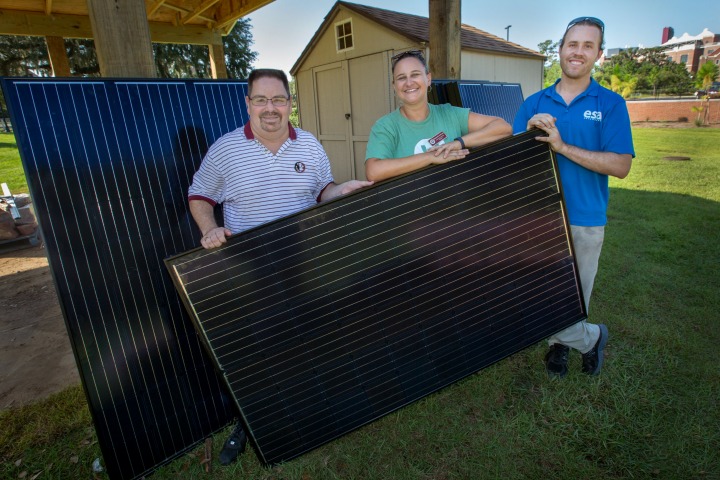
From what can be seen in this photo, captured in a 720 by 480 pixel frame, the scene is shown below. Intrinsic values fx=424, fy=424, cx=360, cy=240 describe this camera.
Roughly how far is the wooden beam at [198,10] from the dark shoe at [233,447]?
20.8 feet

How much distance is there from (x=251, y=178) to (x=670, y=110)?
34.8 m

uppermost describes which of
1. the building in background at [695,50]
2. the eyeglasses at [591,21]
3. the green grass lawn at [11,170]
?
the building in background at [695,50]

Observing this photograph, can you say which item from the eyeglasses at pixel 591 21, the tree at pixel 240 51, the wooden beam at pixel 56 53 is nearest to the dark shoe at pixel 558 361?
the eyeglasses at pixel 591 21

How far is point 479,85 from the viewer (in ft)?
19.1

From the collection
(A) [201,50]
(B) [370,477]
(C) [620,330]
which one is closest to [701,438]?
(C) [620,330]

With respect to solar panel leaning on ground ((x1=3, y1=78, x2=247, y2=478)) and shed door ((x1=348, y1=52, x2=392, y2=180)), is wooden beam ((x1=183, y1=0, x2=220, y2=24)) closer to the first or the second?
shed door ((x1=348, y1=52, x2=392, y2=180))

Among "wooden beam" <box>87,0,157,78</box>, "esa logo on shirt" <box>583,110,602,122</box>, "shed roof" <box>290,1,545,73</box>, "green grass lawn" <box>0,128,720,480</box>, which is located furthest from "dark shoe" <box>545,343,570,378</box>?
"shed roof" <box>290,1,545,73</box>

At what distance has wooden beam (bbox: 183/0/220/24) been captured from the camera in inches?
263

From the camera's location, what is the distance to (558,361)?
129 inches

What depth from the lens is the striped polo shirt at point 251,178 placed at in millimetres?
2477

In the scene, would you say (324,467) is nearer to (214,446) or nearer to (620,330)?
(214,446)

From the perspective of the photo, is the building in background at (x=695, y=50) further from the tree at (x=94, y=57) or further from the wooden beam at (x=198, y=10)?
the wooden beam at (x=198, y=10)

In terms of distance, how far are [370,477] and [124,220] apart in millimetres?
2093

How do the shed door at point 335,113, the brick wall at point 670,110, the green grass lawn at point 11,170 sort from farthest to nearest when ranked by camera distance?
the brick wall at point 670,110 → the green grass lawn at point 11,170 → the shed door at point 335,113
